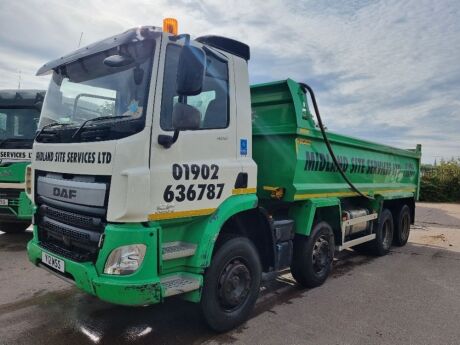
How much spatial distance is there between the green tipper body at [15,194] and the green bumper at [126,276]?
4.63 meters

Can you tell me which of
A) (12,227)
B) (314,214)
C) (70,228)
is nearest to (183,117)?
(70,228)

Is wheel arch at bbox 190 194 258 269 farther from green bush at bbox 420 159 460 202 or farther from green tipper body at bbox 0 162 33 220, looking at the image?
green bush at bbox 420 159 460 202

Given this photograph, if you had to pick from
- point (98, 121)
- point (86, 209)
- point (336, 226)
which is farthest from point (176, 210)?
point (336, 226)

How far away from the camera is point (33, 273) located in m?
5.38

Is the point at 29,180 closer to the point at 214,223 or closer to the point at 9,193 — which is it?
the point at 214,223

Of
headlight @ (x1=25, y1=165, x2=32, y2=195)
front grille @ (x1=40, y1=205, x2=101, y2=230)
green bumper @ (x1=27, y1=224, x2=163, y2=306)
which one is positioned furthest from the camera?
headlight @ (x1=25, y1=165, x2=32, y2=195)

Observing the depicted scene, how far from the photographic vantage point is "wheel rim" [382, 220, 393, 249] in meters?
7.35

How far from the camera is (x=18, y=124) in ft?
24.4

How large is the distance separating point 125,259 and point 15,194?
5.11 metres

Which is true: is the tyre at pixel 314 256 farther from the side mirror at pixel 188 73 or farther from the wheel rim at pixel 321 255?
the side mirror at pixel 188 73

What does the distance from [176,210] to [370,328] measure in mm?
2341

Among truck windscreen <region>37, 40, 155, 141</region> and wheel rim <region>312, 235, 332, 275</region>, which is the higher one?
truck windscreen <region>37, 40, 155, 141</region>

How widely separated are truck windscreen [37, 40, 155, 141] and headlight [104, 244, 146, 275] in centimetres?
87

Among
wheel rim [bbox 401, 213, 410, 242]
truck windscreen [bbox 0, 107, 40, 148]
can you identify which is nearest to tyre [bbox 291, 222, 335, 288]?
wheel rim [bbox 401, 213, 410, 242]
